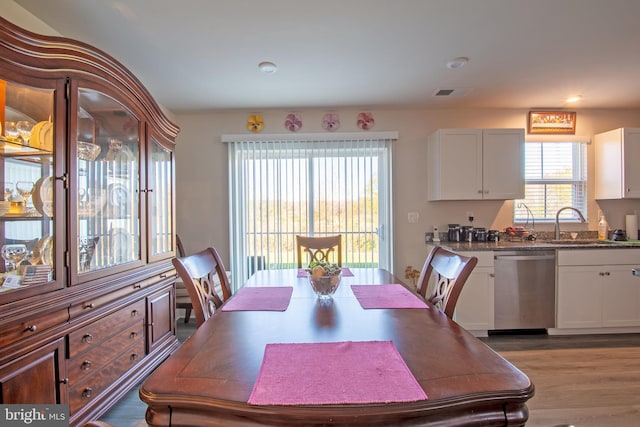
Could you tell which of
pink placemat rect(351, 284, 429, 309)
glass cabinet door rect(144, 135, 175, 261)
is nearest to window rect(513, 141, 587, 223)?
pink placemat rect(351, 284, 429, 309)

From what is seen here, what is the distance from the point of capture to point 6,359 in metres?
1.29

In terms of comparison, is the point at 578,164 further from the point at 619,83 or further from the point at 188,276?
the point at 188,276

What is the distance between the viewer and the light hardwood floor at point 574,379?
1.91m

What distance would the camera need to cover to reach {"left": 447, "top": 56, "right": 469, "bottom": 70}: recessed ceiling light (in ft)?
8.40

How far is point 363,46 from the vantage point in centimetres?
235

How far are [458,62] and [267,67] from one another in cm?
155

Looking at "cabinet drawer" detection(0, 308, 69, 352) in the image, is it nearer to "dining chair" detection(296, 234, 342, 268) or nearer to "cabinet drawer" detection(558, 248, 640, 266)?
"dining chair" detection(296, 234, 342, 268)

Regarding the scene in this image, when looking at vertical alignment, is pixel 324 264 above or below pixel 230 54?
below

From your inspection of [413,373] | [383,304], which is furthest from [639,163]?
[413,373]

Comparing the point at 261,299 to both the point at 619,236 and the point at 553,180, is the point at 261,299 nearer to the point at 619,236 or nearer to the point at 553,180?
the point at 553,180

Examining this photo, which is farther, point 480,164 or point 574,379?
point 480,164

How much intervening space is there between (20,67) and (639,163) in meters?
5.17

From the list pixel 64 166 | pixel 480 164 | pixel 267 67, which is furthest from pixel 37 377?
pixel 480 164

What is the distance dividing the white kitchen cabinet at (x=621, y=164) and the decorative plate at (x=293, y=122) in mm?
3495
